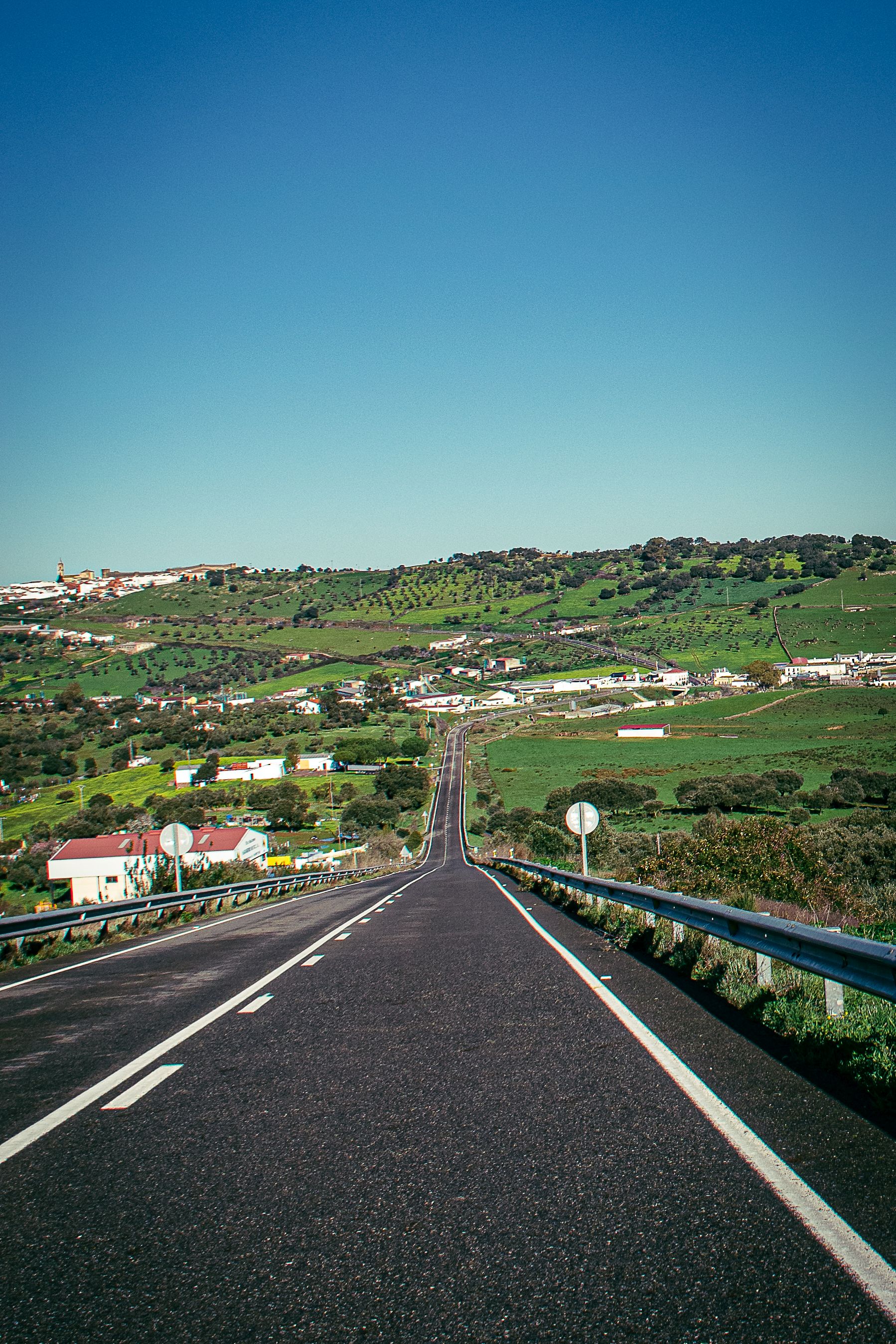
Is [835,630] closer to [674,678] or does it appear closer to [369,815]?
[674,678]

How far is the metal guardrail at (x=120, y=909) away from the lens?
13281 mm

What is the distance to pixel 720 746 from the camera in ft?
313

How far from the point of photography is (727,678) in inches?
5704

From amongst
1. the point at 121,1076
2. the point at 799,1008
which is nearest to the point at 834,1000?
the point at 799,1008

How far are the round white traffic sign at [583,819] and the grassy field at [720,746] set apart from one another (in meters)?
53.2

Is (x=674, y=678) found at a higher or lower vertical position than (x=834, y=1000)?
lower

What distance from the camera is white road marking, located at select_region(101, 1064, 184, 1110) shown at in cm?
509

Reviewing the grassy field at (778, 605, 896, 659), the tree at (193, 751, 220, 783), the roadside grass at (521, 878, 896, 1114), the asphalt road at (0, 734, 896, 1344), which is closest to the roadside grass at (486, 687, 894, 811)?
the grassy field at (778, 605, 896, 659)

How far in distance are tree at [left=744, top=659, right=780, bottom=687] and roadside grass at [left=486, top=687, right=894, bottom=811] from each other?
22.7 ft

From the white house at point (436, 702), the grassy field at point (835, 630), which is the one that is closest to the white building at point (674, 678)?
the grassy field at point (835, 630)

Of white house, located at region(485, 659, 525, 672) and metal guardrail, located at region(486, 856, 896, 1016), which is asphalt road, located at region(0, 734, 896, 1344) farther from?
white house, located at region(485, 659, 525, 672)

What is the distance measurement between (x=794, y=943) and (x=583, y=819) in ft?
40.7

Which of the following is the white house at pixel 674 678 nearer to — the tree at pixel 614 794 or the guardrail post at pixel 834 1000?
the tree at pixel 614 794

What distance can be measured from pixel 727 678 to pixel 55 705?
10306 centimetres
